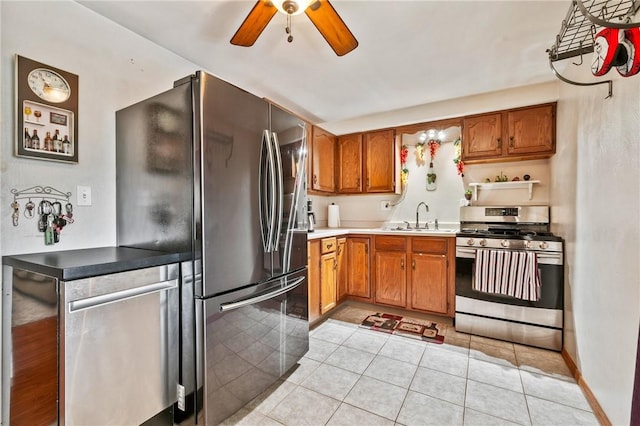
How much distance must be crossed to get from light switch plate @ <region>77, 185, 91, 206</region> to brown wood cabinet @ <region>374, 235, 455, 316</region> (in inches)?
103

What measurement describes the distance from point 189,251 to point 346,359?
156 cm

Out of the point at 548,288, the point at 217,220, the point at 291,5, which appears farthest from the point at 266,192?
the point at 548,288

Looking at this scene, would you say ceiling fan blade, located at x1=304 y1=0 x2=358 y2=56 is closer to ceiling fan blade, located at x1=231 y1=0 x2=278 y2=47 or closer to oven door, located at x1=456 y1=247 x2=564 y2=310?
ceiling fan blade, located at x1=231 y1=0 x2=278 y2=47

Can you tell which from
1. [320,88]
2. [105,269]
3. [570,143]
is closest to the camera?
[105,269]

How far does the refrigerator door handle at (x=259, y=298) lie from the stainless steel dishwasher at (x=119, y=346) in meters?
0.26

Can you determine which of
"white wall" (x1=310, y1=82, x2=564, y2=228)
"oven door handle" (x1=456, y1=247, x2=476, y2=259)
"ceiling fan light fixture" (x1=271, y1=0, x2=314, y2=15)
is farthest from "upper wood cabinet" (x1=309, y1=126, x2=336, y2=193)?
"ceiling fan light fixture" (x1=271, y1=0, x2=314, y2=15)

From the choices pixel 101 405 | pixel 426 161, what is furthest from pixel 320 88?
pixel 101 405

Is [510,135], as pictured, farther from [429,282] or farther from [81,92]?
[81,92]

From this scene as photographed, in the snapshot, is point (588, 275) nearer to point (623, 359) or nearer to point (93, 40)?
point (623, 359)

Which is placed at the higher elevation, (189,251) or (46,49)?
(46,49)

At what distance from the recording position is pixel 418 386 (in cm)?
193

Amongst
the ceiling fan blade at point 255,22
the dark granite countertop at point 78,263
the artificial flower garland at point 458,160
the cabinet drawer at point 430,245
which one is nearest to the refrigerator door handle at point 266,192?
the dark granite countertop at point 78,263

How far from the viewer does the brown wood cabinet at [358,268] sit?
10.9 ft

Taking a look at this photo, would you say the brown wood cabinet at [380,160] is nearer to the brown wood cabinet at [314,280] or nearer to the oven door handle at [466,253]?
the oven door handle at [466,253]
